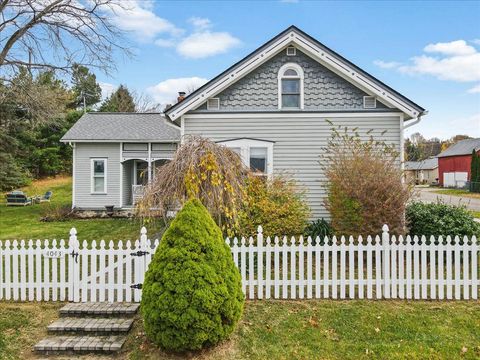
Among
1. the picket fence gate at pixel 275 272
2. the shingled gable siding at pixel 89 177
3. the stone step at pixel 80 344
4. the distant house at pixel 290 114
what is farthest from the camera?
the shingled gable siding at pixel 89 177

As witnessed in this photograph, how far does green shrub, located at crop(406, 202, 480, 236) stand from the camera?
8938mm

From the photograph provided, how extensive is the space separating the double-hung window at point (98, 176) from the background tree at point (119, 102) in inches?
1043

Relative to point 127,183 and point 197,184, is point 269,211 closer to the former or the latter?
point 197,184

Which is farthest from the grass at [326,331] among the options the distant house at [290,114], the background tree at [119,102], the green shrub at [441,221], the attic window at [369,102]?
the background tree at [119,102]

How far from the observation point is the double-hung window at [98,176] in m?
18.1

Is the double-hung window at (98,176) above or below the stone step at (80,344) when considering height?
above

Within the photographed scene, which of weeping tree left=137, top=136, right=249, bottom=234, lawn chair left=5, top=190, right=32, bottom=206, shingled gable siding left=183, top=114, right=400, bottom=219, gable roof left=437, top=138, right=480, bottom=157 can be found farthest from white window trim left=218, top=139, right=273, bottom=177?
gable roof left=437, top=138, right=480, bottom=157

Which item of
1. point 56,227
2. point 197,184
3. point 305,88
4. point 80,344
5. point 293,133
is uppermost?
point 305,88

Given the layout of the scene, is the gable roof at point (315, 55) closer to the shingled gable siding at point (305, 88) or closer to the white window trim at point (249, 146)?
the shingled gable siding at point (305, 88)

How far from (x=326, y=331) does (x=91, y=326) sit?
3.43 metres

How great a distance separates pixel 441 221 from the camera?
359 inches

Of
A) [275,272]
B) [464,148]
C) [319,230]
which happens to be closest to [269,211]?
[275,272]

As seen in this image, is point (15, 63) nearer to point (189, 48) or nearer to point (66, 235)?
point (66, 235)

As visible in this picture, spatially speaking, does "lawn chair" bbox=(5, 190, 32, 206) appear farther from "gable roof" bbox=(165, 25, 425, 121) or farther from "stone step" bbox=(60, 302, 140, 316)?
"stone step" bbox=(60, 302, 140, 316)
